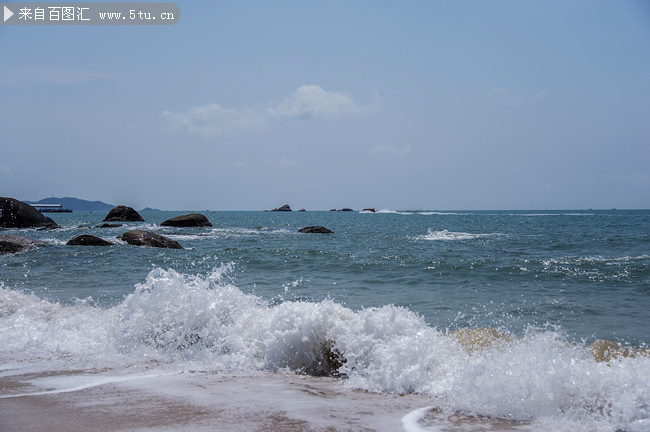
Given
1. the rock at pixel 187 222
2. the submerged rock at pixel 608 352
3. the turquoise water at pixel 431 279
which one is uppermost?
the rock at pixel 187 222

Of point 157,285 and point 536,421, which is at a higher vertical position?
point 157,285

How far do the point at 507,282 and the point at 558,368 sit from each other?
8253 millimetres

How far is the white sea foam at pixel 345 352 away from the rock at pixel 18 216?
2941 centimetres

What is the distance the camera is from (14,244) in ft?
61.6

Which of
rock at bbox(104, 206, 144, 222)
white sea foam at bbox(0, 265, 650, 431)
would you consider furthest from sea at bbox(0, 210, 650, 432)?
rock at bbox(104, 206, 144, 222)

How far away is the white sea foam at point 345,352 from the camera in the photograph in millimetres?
4137

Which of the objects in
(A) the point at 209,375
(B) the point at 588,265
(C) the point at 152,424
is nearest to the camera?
(C) the point at 152,424

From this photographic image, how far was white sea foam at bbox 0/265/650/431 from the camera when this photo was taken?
4137 mm

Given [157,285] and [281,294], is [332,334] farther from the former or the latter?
[281,294]

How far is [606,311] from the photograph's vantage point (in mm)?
8906

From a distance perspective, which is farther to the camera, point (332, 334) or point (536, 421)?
point (332, 334)

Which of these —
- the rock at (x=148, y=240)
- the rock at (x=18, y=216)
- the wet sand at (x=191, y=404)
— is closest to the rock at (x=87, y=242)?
the rock at (x=148, y=240)

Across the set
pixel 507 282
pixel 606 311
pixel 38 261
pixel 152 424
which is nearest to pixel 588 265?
pixel 507 282

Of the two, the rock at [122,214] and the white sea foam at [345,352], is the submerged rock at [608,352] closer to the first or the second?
the white sea foam at [345,352]
